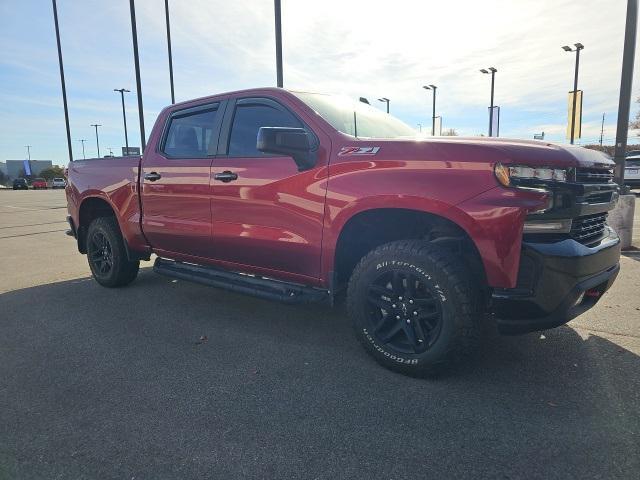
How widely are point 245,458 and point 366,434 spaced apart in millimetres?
626

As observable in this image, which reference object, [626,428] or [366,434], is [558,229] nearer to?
[626,428]

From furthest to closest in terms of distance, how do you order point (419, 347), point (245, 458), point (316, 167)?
point (316, 167), point (419, 347), point (245, 458)

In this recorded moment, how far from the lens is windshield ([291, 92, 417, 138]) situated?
3539 mm

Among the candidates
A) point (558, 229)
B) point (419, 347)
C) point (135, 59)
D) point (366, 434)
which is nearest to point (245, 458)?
point (366, 434)

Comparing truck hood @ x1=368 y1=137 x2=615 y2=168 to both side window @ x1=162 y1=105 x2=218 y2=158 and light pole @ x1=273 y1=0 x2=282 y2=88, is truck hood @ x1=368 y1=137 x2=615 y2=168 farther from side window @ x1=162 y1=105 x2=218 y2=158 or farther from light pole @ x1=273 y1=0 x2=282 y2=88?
light pole @ x1=273 y1=0 x2=282 y2=88

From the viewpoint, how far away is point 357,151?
311 centimetres

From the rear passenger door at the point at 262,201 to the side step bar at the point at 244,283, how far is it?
0.11 metres

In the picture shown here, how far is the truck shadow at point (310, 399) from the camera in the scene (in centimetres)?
224

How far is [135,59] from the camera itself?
16422 mm

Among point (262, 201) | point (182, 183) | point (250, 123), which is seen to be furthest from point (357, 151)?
point (182, 183)

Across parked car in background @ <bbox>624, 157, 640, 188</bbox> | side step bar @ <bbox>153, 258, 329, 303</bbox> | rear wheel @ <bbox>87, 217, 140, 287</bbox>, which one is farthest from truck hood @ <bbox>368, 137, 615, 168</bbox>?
parked car in background @ <bbox>624, 157, 640, 188</bbox>

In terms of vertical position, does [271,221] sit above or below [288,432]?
above

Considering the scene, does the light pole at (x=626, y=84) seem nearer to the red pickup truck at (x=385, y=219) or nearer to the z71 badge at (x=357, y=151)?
the red pickup truck at (x=385, y=219)

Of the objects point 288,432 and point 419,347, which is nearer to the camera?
point 288,432
